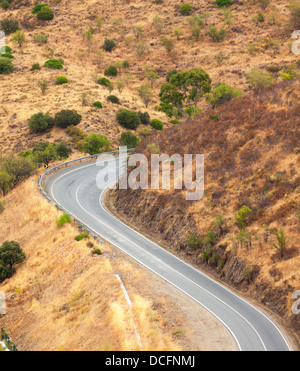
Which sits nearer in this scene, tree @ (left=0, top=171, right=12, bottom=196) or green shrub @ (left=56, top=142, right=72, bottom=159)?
tree @ (left=0, top=171, right=12, bottom=196)

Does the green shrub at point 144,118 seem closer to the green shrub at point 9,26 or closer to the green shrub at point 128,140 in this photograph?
the green shrub at point 128,140

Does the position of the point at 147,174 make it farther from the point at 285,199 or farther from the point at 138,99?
the point at 138,99

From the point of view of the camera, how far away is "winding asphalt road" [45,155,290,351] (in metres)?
21.3

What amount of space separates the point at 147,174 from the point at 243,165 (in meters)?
9.50

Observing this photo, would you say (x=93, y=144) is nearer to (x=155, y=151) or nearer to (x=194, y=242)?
(x=155, y=151)

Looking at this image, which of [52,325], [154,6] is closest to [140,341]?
[52,325]

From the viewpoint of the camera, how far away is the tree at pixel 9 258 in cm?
3092

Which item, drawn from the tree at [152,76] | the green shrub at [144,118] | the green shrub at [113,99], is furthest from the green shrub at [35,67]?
the green shrub at [144,118]

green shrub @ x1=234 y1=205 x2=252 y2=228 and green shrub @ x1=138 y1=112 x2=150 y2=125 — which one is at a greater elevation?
green shrub @ x1=234 y1=205 x2=252 y2=228

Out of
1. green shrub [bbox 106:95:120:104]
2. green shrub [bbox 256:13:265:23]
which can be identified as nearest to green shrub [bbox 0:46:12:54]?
green shrub [bbox 106:95:120:104]

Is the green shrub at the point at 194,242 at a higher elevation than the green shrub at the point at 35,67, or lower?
lower

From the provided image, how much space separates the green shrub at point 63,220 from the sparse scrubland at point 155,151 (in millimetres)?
407

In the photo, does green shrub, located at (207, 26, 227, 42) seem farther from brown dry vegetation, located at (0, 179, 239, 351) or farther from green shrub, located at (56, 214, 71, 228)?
green shrub, located at (56, 214, 71, 228)

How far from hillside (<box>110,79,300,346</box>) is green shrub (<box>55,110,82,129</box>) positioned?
24.9 meters
